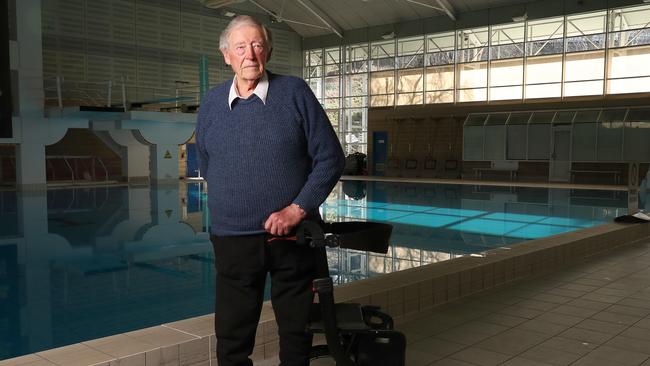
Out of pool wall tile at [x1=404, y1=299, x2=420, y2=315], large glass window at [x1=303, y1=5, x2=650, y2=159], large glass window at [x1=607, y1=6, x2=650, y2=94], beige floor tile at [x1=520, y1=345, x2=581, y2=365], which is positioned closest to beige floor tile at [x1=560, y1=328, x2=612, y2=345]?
beige floor tile at [x1=520, y1=345, x2=581, y2=365]

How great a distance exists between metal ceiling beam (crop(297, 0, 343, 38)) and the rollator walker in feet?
74.9

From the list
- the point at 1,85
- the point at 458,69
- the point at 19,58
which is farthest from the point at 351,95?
the point at 1,85

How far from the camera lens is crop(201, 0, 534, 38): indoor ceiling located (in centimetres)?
2222

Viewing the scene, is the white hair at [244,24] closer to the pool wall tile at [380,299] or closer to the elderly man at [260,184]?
the elderly man at [260,184]

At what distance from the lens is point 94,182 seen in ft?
65.3

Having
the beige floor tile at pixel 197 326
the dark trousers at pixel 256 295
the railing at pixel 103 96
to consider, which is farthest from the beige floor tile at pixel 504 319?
the railing at pixel 103 96

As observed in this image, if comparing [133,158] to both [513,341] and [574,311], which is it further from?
[513,341]

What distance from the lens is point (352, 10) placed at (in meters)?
24.5

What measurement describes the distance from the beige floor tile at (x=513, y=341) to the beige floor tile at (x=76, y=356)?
195cm

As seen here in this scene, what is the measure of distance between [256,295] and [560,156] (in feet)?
66.5

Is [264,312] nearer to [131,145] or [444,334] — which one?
[444,334]

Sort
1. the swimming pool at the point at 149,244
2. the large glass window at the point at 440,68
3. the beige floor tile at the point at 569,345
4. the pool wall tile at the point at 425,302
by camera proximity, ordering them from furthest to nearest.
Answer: the large glass window at the point at 440,68 → the swimming pool at the point at 149,244 → the pool wall tile at the point at 425,302 → the beige floor tile at the point at 569,345

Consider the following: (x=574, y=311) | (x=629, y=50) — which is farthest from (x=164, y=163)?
(x=574, y=311)

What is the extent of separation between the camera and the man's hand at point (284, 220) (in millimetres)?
1736
